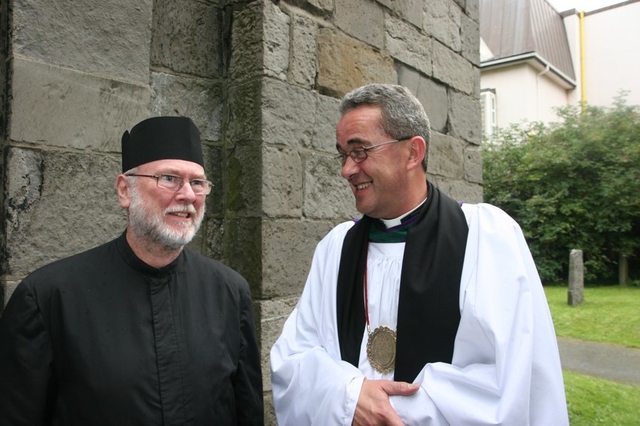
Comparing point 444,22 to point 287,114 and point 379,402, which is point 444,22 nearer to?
point 287,114

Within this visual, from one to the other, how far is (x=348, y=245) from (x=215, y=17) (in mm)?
1701

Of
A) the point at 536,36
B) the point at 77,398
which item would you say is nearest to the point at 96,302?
the point at 77,398

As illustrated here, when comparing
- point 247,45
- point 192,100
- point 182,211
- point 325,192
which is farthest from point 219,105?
point 182,211

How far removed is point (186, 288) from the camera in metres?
1.94

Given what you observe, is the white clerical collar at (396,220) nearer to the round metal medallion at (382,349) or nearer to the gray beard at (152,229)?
the round metal medallion at (382,349)

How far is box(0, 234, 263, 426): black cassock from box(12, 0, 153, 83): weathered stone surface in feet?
2.80

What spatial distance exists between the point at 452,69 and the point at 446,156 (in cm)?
77

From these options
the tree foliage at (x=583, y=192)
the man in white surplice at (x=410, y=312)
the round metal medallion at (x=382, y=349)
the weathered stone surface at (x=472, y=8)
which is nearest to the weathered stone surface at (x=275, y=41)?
the man in white surplice at (x=410, y=312)

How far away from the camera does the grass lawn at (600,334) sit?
482 centimetres

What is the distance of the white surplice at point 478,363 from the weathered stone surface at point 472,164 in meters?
2.78

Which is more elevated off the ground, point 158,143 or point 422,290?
point 158,143

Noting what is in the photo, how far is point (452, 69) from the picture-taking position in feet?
14.9

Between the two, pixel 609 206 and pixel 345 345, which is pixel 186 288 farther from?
pixel 609 206

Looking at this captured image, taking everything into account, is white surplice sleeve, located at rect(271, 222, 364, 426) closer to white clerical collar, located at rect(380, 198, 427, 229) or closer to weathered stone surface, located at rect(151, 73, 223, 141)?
white clerical collar, located at rect(380, 198, 427, 229)
